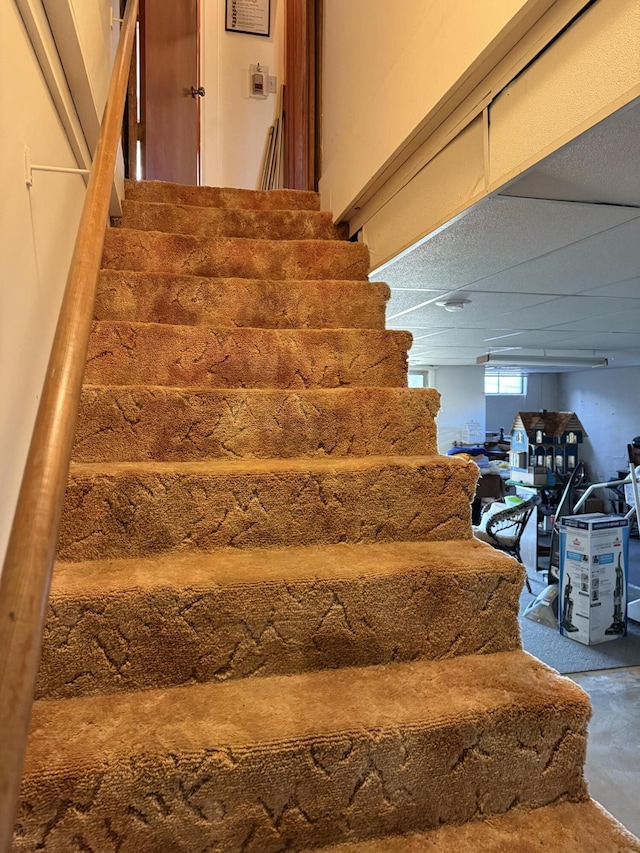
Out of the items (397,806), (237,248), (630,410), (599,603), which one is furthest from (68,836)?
(630,410)

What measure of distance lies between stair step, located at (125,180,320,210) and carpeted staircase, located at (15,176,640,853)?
121 centimetres

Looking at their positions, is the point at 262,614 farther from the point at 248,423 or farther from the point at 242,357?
the point at 242,357

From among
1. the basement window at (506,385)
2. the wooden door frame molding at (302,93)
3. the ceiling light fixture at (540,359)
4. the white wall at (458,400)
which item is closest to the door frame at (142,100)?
the wooden door frame molding at (302,93)

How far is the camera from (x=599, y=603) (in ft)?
11.6

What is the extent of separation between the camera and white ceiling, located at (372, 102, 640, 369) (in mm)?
1183

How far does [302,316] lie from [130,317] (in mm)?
578

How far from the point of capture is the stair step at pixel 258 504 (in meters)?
1.09

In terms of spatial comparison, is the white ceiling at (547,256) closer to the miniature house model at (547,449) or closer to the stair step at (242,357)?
the stair step at (242,357)

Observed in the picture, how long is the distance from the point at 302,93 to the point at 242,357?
2.41 m

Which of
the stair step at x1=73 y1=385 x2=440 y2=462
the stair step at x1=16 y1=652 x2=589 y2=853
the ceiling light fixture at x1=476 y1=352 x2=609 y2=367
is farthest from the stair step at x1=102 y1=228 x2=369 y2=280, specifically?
the ceiling light fixture at x1=476 y1=352 x2=609 y2=367

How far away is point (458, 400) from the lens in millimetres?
7430

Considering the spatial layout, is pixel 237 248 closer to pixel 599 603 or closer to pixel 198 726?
pixel 198 726

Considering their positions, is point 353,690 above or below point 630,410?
below

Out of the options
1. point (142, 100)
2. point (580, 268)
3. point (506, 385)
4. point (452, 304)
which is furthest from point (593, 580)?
point (506, 385)
